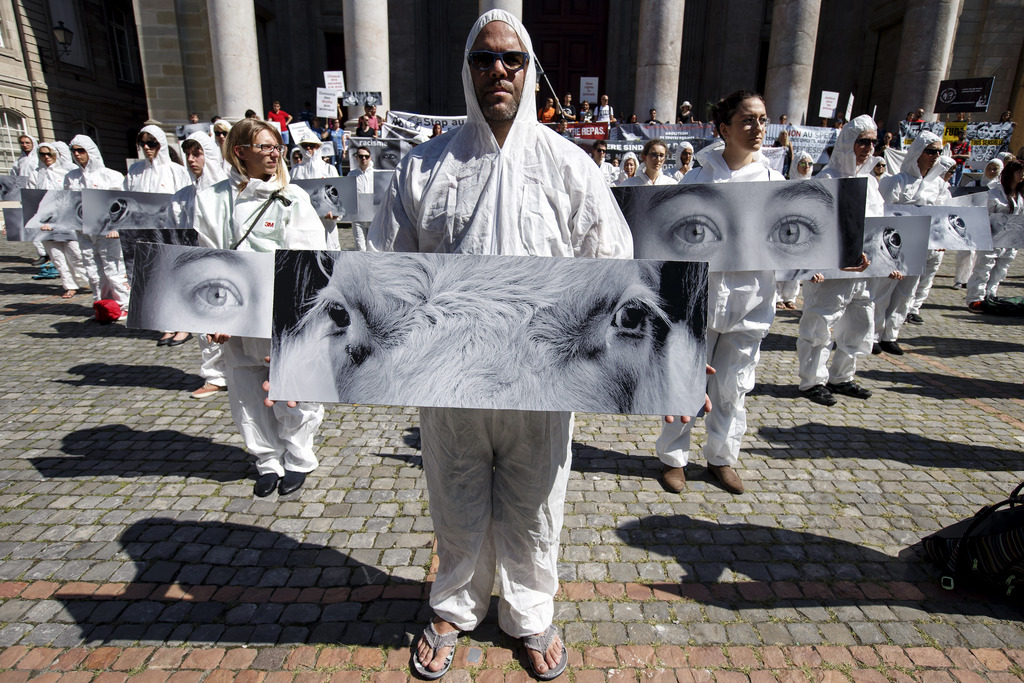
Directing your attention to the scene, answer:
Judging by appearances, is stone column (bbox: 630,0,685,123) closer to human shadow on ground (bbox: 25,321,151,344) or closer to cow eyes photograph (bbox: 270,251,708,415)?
human shadow on ground (bbox: 25,321,151,344)

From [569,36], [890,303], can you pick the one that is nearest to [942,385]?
[890,303]

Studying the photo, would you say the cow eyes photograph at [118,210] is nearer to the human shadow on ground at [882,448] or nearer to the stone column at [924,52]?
the human shadow on ground at [882,448]

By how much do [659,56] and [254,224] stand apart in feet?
50.3

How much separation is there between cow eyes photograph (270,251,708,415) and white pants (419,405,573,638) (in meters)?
0.32

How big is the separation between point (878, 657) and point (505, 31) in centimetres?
288

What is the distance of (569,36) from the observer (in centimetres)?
2242

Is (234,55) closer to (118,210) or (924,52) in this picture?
(118,210)

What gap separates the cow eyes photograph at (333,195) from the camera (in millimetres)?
7418

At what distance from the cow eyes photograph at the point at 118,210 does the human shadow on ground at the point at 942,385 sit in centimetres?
820

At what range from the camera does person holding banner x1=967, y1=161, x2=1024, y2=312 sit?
345 inches

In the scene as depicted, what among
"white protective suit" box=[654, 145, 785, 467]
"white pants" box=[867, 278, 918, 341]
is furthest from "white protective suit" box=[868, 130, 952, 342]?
"white protective suit" box=[654, 145, 785, 467]

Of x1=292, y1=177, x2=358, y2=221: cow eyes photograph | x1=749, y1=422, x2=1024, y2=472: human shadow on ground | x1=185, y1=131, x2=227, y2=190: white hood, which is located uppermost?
x1=185, y1=131, x2=227, y2=190: white hood

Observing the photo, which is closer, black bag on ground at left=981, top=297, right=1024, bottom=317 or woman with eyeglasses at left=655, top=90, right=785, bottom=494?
woman with eyeglasses at left=655, top=90, right=785, bottom=494

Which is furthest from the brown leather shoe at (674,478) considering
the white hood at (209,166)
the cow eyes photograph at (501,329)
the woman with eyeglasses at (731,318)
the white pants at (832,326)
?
the white hood at (209,166)
